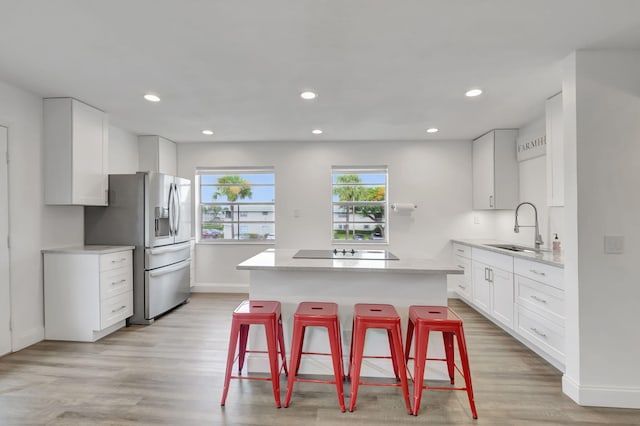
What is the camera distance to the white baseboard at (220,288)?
5191 millimetres

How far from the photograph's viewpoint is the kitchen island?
2479mm

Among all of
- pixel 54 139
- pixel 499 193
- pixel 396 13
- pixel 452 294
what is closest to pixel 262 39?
pixel 396 13

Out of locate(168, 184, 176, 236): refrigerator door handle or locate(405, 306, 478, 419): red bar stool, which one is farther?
locate(168, 184, 176, 236): refrigerator door handle

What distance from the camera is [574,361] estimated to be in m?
2.28

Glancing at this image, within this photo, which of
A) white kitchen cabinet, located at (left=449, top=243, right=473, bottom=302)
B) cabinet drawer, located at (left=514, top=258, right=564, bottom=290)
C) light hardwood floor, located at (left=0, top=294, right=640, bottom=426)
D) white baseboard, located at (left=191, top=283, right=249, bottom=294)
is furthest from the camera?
white baseboard, located at (left=191, top=283, right=249, bottom=294)

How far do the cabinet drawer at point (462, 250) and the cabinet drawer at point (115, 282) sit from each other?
14.0 feet

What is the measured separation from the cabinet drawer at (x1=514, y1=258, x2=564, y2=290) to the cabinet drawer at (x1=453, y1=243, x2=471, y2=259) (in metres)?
1.18

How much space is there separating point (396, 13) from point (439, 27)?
1.07ft

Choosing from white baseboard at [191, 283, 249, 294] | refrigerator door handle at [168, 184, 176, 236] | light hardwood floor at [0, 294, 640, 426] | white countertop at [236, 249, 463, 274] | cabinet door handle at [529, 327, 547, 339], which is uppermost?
refrigerator door handle at [168, 184, 176, 236]

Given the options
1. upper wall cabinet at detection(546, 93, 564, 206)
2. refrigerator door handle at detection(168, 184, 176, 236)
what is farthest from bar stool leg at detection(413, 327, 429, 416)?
refrigerator door handle at detection(168, 184, 176, 236)

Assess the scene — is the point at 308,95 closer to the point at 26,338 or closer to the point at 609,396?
the point at 609,396

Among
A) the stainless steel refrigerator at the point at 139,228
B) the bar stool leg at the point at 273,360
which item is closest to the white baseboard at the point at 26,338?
the stainless steel refrigerator at the point at 139,228

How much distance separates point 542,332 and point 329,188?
3249mm

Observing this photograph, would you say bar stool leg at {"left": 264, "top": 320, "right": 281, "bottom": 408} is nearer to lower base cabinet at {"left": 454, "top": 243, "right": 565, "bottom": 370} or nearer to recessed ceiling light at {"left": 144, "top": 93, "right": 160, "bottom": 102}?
lower base cabinet at {"left": 454, "top": 243, "right": 565, "bottom": 370}
